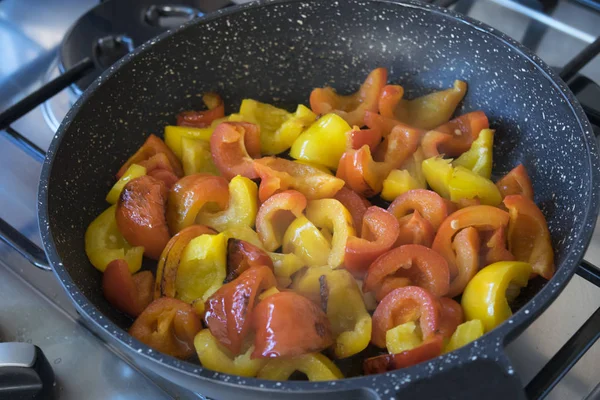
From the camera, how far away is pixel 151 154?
1.25 metres

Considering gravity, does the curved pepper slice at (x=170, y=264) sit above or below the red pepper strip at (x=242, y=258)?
below

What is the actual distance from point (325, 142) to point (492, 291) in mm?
429

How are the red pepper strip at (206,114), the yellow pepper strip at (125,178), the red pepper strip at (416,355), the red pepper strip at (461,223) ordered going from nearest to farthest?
the red pepper strip at (416,355) → the red pepper strip at (461,223) → the yellow pepper strip at (125,178) → the red pepper strip at (206,114)

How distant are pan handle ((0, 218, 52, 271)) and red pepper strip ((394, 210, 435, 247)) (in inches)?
22.3

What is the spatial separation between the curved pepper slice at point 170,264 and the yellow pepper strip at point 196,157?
0.19 m

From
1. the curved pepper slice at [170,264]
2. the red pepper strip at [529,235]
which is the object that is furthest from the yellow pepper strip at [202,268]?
the red pepper strip at [529,235]

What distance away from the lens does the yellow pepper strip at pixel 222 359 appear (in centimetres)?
90

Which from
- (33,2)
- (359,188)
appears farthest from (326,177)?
(33,2)

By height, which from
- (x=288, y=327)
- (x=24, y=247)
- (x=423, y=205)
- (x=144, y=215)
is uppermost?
(x=423, y=205)

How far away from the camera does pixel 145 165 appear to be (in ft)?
4.00

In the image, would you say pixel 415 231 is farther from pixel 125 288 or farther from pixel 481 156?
pixel 125 288

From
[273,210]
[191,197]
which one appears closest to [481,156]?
[273,210]

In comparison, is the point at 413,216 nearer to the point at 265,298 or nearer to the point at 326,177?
the point at 326,177

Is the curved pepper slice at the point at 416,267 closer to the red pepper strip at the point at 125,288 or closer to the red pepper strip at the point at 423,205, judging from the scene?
the red pepper strip at the point at 423,205
